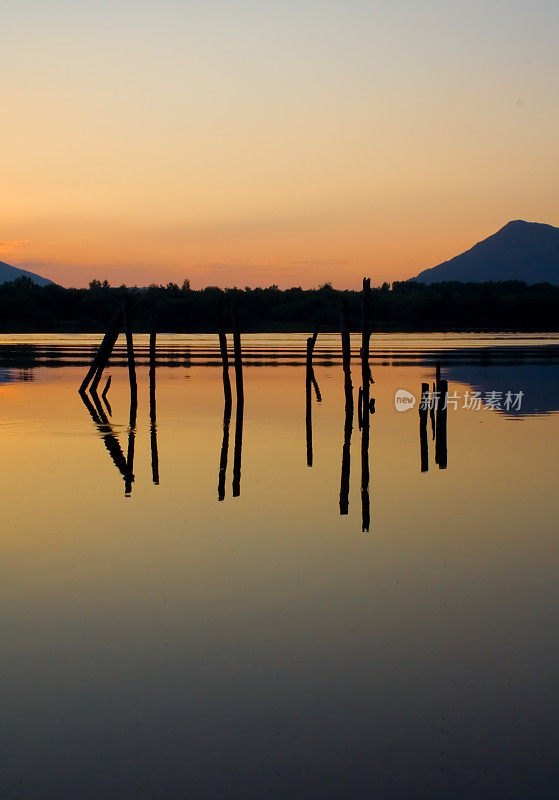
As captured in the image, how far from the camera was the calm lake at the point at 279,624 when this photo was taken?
6.68 m

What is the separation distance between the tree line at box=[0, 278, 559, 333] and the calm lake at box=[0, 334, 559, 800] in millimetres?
129950

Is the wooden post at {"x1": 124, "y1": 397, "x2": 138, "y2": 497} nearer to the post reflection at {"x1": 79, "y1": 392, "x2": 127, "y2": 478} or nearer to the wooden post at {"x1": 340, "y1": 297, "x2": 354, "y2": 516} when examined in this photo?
the post reflection at {"x1": 79, "y1": 392, "x2": 127, "y2": 478}

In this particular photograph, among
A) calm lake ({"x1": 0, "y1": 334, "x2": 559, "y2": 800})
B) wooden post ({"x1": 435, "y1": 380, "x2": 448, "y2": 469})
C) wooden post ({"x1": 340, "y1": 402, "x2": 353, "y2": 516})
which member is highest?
wooden post ({"x1": 435, "y1": 380, "x2": 448, "y2": 469})

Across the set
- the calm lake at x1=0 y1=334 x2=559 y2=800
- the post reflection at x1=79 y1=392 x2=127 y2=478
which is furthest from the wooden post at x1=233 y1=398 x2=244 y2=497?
the post reflection at x1=79 y1=392 x2=127 y2=478

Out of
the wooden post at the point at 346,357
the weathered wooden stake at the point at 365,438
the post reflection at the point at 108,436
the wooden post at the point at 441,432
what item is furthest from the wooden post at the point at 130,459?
the wooden post at the point at 346,357

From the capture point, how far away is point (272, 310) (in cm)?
17050

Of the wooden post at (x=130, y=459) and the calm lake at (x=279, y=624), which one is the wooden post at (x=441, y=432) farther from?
the wooden post at (x=130, y=459)

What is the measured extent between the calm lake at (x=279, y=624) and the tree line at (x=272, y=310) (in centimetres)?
12995

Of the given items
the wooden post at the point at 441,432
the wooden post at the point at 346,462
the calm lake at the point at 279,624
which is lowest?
the wooden post at the point at 346,462

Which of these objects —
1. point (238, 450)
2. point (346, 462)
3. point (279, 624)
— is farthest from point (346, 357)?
point (279, 624)

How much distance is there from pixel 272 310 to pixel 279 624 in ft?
531

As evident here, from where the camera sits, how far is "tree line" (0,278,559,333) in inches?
5935

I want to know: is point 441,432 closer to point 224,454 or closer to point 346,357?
point 224,454

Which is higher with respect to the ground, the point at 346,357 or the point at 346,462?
the point at 346,357
